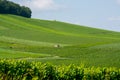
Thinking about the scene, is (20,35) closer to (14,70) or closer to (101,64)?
(101,64)

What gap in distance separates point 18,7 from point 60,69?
129092 mm

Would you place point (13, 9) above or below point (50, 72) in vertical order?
above

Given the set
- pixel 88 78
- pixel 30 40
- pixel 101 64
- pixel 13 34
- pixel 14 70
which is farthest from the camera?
pixel 13 34

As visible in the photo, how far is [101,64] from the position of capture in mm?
39938

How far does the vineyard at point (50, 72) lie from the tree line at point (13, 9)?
364ft

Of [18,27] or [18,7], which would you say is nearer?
[18,27]

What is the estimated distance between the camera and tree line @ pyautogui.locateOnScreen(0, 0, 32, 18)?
456 ft

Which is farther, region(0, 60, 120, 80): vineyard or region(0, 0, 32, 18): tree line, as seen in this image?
region(0, 0, 32, 18): tree line

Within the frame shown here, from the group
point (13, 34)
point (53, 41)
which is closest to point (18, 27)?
point (13, 34)

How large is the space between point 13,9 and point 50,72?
123471 mm

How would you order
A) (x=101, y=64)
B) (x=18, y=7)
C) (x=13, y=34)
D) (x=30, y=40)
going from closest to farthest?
(x=101, y=64) < (x=30, y=40) < (x=13, y=34) < (x=18, y=7)

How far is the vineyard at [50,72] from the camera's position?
2595 cm

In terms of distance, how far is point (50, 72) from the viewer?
2664 cm

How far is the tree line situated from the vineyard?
111 meters
